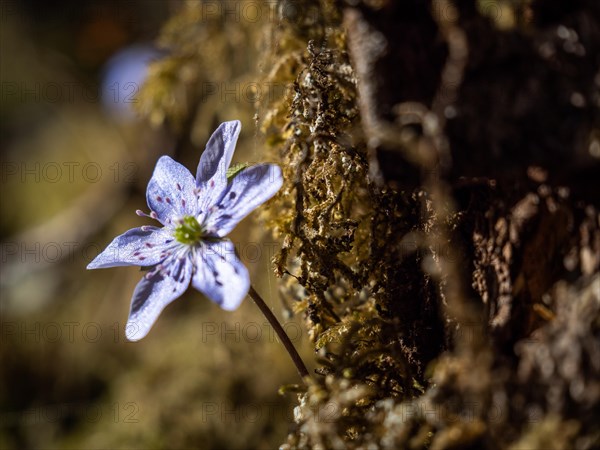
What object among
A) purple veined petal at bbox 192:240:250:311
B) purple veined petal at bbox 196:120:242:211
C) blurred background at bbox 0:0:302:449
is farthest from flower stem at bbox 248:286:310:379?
blurred background at bbox 0:0:302:449

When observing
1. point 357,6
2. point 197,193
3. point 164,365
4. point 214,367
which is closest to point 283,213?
point 197,193

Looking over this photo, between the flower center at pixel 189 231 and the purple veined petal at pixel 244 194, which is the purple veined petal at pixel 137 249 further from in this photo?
the purple veined petal at pixel 244 194

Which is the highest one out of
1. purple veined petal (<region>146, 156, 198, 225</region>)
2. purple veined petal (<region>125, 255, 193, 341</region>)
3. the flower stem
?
purple veined petal (<region>146, 156, 198, 225</region>)

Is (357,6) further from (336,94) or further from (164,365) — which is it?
(164,365)

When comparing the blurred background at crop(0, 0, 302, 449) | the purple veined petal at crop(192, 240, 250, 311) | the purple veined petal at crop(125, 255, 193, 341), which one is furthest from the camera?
the blurred background at crop(0, 0, 302, 449)

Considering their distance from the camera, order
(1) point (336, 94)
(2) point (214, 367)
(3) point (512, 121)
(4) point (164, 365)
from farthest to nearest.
→ (4) point (164, 365)
(2) point (214, 367)
(1) point (336, 94)
(3) point (512, 121)

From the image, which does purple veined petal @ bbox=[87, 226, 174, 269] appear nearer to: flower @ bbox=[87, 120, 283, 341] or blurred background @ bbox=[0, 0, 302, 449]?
flower @ bbox=[87, 120, 283, 341]

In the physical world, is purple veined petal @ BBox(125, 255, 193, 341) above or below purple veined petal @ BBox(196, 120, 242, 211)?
below

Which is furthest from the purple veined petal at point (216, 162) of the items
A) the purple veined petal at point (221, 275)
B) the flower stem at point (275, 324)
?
the flower stem at point (275, 324)
